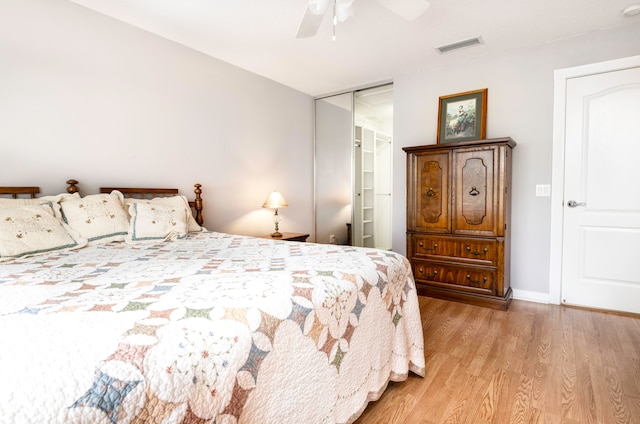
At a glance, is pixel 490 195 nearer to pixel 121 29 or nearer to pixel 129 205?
pixel 129 205

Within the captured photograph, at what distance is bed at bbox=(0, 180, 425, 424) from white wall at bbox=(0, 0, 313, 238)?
0.40 meters

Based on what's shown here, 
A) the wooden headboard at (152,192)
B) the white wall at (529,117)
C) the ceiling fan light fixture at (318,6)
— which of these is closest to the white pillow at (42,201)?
the wooden headboard at (152,192)

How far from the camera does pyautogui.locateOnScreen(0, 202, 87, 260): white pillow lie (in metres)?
1.65

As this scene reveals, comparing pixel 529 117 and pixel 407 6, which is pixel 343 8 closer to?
pixel 407 6

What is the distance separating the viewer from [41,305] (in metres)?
0.92

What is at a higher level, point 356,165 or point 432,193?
point 356,165

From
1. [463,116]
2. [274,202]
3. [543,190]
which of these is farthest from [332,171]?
[543,190]

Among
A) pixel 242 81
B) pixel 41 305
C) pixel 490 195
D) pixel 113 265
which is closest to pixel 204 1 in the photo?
pixel 242 81

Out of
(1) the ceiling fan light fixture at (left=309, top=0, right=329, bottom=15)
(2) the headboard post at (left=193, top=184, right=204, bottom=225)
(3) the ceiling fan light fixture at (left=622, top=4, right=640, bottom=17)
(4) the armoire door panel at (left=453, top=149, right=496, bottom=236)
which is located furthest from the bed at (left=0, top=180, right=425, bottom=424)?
(3) the ceiling fan light fixture at (left=622, top=4, right=640, bottom=17)

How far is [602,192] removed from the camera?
2748 millimetres

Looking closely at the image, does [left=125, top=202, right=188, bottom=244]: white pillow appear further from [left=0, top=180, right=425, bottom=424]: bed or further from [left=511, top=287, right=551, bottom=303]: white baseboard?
[left=511, top=287, right=551, bottom=303]: white baseboard

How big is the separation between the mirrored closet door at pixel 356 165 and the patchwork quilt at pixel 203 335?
2.43 m

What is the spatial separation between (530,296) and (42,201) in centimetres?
395

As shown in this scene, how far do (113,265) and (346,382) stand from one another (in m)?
1.15
